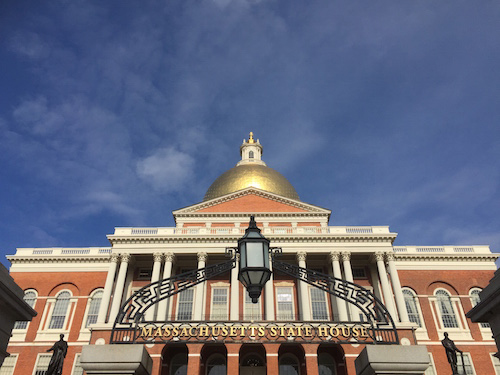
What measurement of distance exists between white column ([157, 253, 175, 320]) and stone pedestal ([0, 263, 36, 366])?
31.0m

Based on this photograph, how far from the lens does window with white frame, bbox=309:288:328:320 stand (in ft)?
125

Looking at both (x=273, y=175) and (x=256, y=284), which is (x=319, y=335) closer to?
(x=256, y=284)

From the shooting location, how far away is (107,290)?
37.3m

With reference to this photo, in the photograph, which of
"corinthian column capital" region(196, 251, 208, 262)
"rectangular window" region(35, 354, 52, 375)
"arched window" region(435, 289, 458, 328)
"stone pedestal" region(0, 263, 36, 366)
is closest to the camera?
"stone pedestal" region(0, 263, 36, 366)

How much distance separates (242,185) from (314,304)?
19112mm

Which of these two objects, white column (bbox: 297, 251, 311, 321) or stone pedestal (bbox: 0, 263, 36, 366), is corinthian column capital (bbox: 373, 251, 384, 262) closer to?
white column (bbox: 297, 251, 311, 321)

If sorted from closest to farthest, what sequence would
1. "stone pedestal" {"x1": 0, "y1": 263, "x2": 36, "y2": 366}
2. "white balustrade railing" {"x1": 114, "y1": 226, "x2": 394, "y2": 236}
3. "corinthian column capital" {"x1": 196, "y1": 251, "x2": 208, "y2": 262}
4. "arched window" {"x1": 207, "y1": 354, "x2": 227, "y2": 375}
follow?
"stone pedestal" {"x1": 0, "y1": 263, "x2": 36, "y2": 366} → "arched window" {"x1": 207, "y1": 354, "x2": 227, "y2": 375} → "corinthian column capital" {"x1": 196, "y1": 251, "x2": 208, "y2": 262} → "white balustrade railing" {"x1": 114, "y1": 226, "x2": 394, "y2": 236}

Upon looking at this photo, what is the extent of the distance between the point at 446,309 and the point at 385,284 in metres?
7.67

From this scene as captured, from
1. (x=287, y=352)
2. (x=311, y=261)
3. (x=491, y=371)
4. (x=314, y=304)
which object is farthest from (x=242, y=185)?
(x=491, y=371)

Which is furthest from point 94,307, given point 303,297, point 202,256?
point 303,297

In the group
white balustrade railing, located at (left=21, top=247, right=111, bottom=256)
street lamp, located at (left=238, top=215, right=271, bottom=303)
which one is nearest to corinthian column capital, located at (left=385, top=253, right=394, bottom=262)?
white balustrade railing, located at (left=21, top=247, right=111, bottom=256)

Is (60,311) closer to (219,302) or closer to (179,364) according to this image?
(179,364)

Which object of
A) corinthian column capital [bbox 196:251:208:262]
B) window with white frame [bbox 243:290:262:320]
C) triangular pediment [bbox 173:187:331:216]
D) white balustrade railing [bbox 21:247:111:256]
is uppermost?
triangular pediment [bbox 173:187:331:216]

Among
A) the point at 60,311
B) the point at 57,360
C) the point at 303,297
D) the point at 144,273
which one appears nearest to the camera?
the point at 57,360
